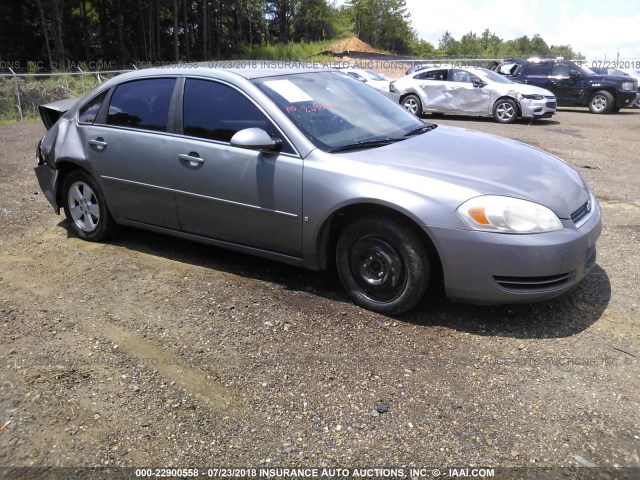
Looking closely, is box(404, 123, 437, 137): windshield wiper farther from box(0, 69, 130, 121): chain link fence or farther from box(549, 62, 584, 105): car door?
box(0, 69, 130, 121): chain link fence

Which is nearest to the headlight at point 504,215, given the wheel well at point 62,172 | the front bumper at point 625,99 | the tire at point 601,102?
the wheel well at point 62,172

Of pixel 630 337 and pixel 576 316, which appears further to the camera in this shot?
pixel 576 316

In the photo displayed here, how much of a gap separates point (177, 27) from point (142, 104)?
47496mm

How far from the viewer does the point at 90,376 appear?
3.16 metres

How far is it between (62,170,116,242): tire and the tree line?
27.9 meters

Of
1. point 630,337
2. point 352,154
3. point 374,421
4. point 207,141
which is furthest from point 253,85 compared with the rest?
point 630,337

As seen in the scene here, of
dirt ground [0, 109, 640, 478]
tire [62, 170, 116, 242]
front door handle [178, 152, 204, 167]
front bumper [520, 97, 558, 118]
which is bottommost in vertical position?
dirt ground [0, 109, 640, 478]

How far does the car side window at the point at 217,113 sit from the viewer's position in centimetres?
404

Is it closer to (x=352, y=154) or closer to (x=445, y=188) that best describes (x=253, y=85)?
(x=352, y=154)

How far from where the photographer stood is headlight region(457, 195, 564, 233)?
129 inches

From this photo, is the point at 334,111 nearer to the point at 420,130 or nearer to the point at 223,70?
the point at 420,130

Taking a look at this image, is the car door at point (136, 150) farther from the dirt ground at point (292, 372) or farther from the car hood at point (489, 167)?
the car hood at point (489, 167)

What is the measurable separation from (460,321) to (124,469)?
7.35 ft

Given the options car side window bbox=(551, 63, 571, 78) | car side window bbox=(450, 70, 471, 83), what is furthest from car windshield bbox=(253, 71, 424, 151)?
car side window bbox=(551, 63, 571, 78)
